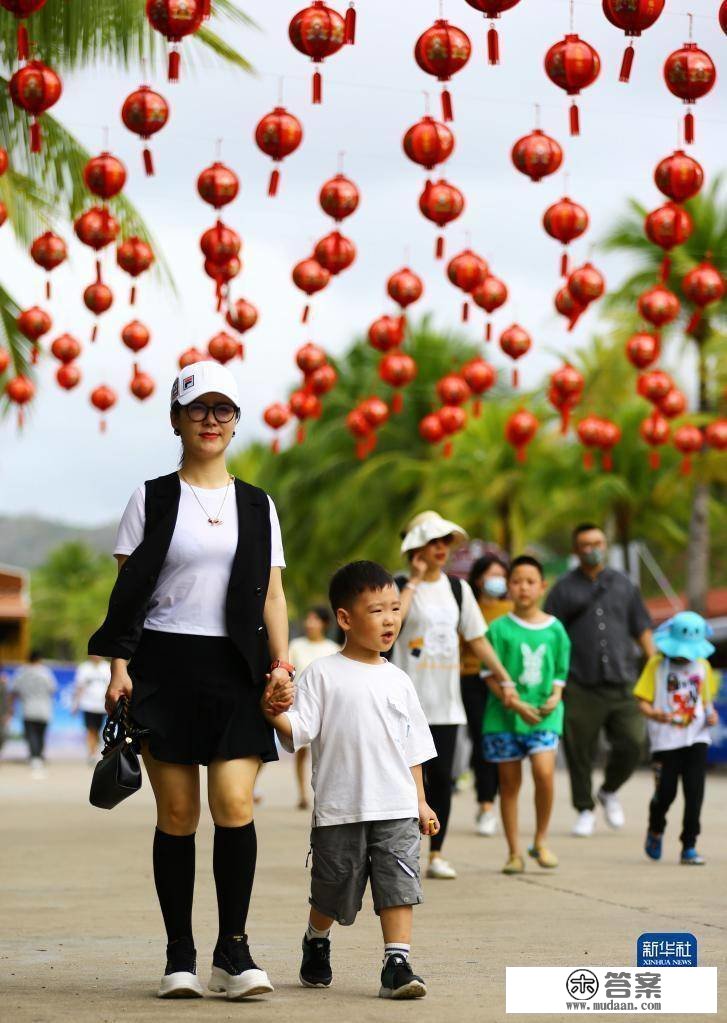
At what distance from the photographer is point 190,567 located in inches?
218

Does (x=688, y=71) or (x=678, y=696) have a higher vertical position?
(x=688, y=71)

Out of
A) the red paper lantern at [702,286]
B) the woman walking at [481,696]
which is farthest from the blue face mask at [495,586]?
the red paper lantern at [702,286]

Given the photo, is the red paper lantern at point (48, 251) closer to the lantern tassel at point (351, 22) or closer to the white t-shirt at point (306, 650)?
the white t-shirt at point (306, 650)

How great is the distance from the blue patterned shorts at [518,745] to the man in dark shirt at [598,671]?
2.29 metres

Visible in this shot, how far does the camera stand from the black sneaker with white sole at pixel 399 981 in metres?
5.36

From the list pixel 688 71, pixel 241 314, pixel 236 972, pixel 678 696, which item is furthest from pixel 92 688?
pixel 236 972

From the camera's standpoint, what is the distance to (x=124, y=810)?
581 inches

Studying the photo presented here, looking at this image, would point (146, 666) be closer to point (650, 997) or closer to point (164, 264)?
point (650, 997)

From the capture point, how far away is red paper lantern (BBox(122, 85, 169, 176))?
11.3m

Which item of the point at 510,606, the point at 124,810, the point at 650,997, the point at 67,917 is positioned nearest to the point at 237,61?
the point at 510,606

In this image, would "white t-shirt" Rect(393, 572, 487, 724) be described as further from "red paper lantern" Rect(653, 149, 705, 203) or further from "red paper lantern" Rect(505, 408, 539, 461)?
"red paper lantern" Rect(505, 408, 539, 461)

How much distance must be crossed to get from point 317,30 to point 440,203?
2.77m

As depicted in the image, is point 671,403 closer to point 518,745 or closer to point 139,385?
point 139,385

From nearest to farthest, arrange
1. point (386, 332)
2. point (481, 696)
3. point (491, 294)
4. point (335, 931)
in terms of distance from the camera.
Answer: point (335, 931) < point (481, 696) < point (491, 294) < point (386, 332)
